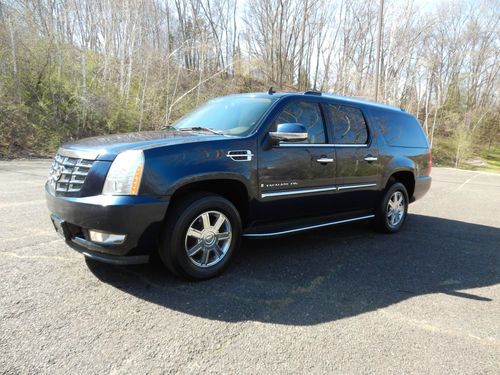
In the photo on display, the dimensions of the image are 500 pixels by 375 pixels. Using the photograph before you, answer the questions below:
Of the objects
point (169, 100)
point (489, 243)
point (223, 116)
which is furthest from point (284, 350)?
point (169, 100)

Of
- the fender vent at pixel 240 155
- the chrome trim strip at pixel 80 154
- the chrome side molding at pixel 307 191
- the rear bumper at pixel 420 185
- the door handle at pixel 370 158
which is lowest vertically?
the rear bumper at pixel 420 185

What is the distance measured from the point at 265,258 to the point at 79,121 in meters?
17.1

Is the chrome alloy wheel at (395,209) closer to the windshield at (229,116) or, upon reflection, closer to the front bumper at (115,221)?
the windshield at (229,116)

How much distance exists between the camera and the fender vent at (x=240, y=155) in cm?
359

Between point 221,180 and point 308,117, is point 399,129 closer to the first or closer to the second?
point 308,117

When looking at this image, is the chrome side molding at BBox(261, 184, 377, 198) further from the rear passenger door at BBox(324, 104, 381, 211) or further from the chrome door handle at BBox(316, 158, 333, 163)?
the chrome door handle at BBox(316, 158, 333, 163)

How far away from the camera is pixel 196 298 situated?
320 centimetres

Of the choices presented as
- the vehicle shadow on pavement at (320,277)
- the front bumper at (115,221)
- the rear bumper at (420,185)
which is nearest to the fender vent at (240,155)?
the front bumper at (115,221)

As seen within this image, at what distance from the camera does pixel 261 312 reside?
303 cm

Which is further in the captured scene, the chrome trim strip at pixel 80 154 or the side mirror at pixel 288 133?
the side mirror at pixel 288 133

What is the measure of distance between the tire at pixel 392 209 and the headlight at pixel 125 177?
12.2 ft

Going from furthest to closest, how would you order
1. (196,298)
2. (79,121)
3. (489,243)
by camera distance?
1. (79,121)
2. (489,243)
3. (196,298)

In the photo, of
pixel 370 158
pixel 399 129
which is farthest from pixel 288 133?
pixel 399 129

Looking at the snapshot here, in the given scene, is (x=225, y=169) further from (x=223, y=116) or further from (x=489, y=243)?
(x=489, y=243)
